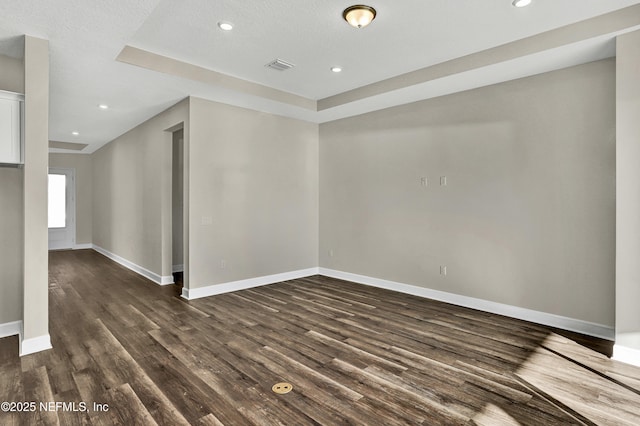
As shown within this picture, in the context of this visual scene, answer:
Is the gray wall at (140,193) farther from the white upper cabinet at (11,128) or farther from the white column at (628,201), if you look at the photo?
the white column at (628,201)

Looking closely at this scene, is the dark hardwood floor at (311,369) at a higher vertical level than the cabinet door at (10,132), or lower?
lower

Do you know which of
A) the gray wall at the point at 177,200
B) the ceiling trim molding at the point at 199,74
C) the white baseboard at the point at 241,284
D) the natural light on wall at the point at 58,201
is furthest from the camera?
the natural light on wall at the point at 58,201

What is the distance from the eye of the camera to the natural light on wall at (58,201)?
9.30 metres

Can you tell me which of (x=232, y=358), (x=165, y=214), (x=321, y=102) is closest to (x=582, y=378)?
(x=232, y=358)

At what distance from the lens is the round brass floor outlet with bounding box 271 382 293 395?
2.39 meters

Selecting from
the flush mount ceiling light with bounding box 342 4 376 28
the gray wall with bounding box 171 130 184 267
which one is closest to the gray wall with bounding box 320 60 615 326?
the flush mount ceiling light with bounding box 342 4 376 28

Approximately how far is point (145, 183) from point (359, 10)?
4.94 metres

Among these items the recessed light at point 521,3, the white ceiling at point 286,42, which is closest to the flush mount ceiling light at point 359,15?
the white ceiling at point 286,42

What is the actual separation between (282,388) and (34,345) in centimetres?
236

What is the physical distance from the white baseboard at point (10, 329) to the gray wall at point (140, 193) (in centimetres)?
212

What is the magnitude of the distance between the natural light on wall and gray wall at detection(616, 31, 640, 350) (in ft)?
38.6

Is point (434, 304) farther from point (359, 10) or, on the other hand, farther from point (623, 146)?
point (359, 10)

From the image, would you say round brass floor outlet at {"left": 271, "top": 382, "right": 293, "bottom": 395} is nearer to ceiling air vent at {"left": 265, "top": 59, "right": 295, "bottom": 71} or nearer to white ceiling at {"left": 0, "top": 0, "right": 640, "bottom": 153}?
white ceiling at {"left": 0, "top": 0, "right": 640, "bottom": 153}

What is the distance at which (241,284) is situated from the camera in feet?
17.2
